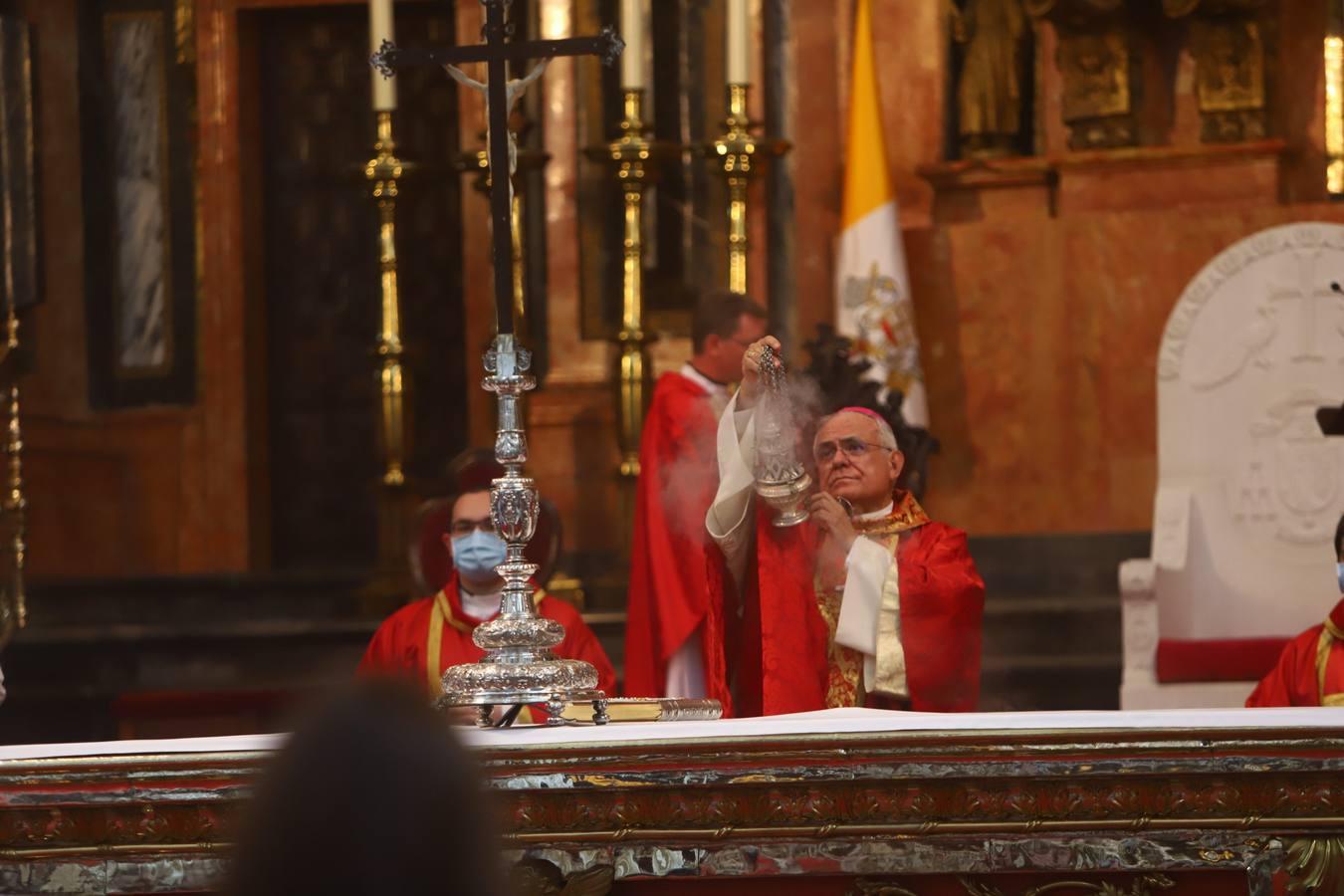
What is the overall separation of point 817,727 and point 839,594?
4.63 feet

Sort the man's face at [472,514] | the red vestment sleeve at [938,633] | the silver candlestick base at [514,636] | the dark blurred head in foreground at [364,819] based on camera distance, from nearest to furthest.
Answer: the dark blurred head in foreground at [364,819]
the silver candlestick base at [514,636]
the red vestment sleeve at [938,633]
the man's face at [472,514]

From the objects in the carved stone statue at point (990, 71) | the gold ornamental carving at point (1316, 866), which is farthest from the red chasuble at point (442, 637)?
the carved stone statue at point (990, 71)

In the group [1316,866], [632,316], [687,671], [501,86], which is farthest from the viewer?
[632,316]

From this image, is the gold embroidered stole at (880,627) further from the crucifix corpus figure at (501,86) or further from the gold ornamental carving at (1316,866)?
the gold ornamental carving at (1316,866)

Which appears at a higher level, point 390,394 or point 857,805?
point 390,394

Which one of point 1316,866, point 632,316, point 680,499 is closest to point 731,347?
point 680,499

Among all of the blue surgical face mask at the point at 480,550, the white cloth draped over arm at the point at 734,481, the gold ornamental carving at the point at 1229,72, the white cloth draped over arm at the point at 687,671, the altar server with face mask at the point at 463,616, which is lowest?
the white cloth draped over arm at the point at 687,671

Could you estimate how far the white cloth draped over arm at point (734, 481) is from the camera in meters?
4.32

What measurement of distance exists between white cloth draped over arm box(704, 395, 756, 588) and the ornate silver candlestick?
0.11ft

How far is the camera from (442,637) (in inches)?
213

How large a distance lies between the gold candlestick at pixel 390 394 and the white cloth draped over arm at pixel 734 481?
13.5ft

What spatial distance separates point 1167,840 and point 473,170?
5.79m

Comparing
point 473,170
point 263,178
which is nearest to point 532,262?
point 473,170

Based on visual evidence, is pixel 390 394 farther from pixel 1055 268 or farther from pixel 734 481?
pixel 734 481
